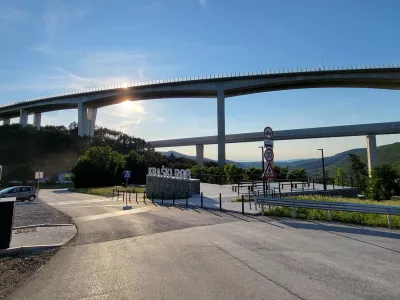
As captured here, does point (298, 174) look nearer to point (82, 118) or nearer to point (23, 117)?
point (82, 118)

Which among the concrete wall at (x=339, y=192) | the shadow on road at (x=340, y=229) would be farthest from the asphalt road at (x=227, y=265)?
the concrete wall at (x=339, y=192)

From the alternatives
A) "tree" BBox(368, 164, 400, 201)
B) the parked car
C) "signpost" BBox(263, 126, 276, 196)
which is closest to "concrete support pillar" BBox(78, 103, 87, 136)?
the parked car

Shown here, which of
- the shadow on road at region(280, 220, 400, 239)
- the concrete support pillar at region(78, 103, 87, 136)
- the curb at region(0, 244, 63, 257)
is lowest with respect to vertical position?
the curb at region(0, 244, 63, 257)

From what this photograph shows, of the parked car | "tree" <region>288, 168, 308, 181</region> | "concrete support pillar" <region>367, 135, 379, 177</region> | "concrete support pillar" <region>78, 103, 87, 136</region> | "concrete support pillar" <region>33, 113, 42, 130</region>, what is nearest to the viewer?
the parked car

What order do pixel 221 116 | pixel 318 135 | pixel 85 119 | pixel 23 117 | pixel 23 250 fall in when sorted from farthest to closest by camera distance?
1. pixel 23 117
2. pixel 85 119
3. pixel 318 135
4. pixel 221 116
5. pixel 23 250

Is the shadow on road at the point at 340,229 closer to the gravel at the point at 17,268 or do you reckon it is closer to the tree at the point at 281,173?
the gravel at the point at 17,268

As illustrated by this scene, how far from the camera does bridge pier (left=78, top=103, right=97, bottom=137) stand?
90625 mm

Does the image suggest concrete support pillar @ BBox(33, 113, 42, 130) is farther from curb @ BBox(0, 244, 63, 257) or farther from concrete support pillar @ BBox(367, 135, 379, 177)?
curb @ BBox(0, 244, 63, 257)

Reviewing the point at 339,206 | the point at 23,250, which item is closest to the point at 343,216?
the point at 339,206

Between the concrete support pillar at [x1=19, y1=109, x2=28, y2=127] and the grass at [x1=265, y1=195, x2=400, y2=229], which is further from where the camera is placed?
the concrete support pillar at [x1=19, y1=109, x2=28, y2=127]

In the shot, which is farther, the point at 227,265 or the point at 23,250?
the point at 23,250

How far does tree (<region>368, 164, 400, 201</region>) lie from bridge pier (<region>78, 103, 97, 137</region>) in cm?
8270

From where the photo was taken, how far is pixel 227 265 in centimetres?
616

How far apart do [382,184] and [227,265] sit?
106ft
